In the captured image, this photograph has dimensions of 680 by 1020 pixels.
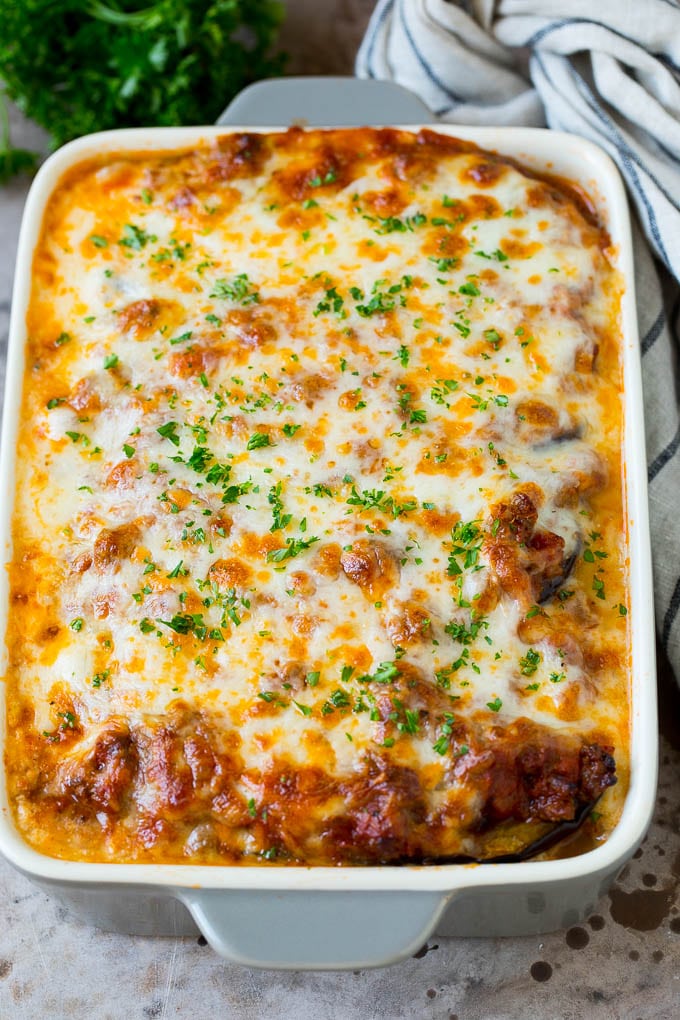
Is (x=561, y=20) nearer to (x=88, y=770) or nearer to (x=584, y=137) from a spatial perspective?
(x=584, y=137)

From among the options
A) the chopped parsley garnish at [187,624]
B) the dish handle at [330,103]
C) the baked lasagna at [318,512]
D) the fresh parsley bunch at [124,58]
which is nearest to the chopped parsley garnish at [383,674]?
the baked lasagna at [318,512]

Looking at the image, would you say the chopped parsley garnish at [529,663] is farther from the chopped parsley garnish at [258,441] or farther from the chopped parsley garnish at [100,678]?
the chopped parsley garnish at [100,678]

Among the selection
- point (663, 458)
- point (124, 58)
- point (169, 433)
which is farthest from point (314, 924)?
point (124, 58)

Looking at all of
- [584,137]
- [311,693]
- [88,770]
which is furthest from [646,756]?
[584,137]

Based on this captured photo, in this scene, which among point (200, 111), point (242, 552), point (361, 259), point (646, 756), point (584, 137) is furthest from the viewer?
point (200, 111)

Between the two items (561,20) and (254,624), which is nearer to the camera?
(254,624)

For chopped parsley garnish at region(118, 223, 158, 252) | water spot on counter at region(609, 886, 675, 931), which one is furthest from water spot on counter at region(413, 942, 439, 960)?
chopped parsley garnish at region(118, 223, 158, 252)

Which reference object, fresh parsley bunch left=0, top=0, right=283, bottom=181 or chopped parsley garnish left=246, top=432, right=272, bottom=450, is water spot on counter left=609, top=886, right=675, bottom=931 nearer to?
chopped parsley garnish left=246, top=432, right=272, bottom=450
